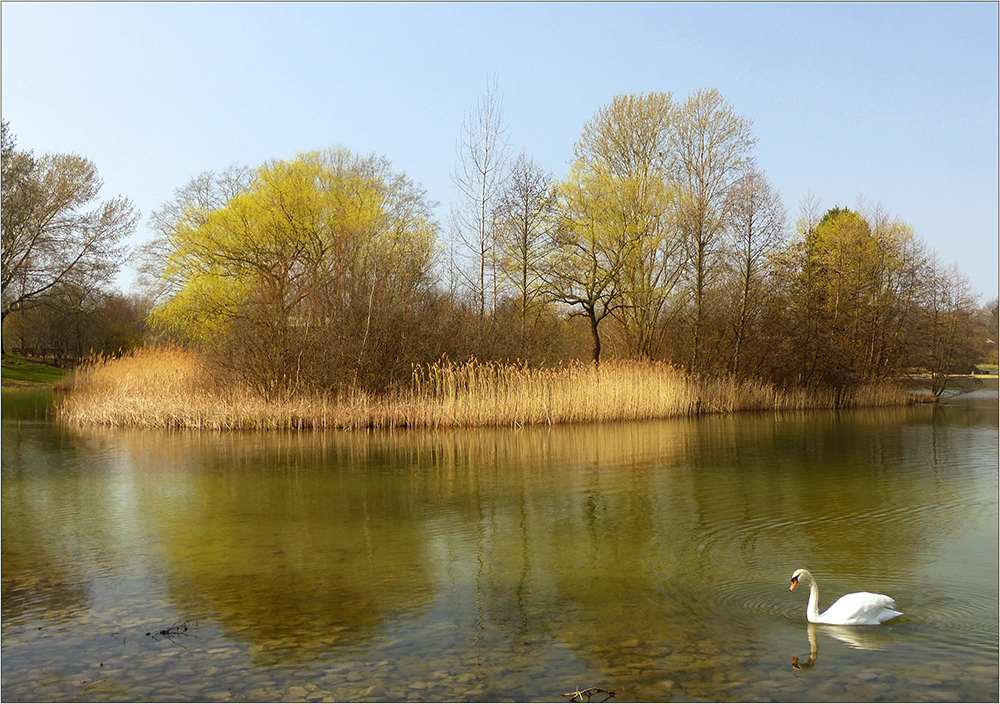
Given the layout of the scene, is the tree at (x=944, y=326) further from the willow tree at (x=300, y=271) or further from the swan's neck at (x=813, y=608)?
the swan's neck at (x=813, y=608)

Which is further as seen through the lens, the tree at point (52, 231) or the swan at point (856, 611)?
the tree at point (52, 231)

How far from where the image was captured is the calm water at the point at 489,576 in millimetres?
4688

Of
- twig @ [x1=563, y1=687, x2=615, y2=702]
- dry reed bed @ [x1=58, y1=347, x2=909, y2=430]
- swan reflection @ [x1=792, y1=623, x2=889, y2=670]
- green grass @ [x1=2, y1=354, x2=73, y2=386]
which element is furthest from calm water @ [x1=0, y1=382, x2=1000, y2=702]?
green grass @ [x1=2, y1=354, x2=73, y2=386]

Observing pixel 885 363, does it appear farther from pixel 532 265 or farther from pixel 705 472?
pixel 705 472

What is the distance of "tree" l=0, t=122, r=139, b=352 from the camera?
29.5 m

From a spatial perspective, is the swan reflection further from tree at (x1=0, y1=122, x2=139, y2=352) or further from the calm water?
tree at (x1=0, y1=122, x2=139, y2=352)

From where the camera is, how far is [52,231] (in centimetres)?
3281

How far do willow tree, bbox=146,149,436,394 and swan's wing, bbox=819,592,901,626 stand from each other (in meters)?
14.3

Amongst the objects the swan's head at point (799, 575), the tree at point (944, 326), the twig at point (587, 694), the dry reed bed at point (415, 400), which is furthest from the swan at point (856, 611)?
the tree at point (944, 326)

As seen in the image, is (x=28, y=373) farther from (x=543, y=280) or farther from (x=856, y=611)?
(x=856, y=611)

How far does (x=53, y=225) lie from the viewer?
32.8 m

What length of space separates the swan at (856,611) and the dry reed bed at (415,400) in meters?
13.2

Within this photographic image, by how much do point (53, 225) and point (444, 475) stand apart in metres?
27.1

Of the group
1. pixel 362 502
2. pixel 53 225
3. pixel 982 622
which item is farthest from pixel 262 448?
pixel 53 225
